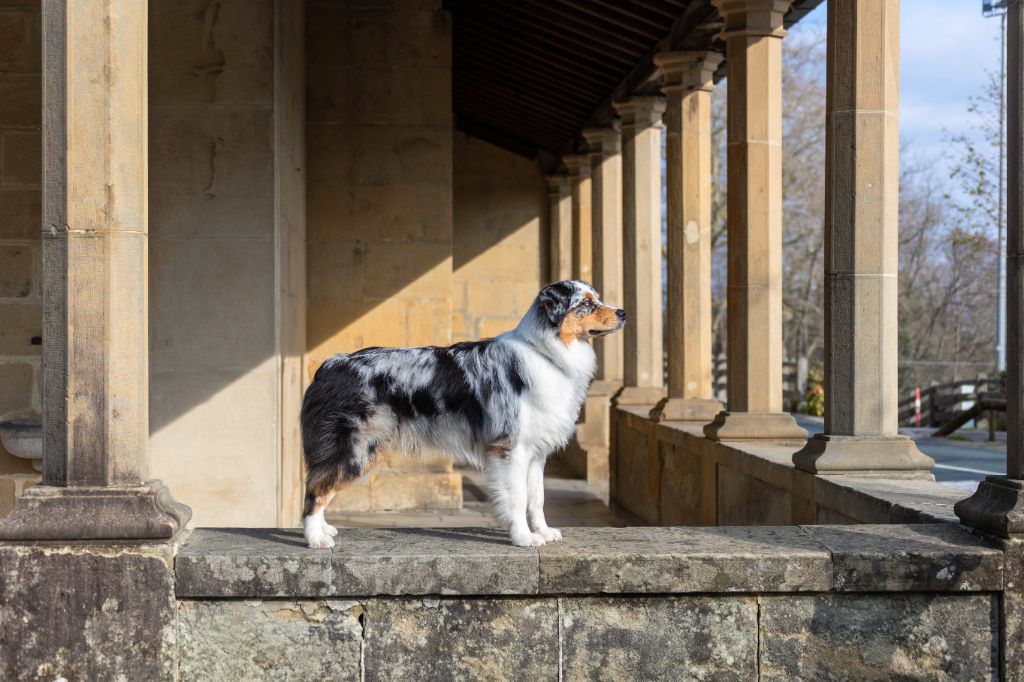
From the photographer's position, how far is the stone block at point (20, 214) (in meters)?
6.80

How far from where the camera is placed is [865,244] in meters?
5.63

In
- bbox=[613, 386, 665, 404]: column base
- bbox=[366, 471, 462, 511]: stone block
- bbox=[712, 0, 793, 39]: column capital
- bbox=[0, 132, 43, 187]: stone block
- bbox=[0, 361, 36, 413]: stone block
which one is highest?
bbox=[712, 0, 793, 39]: column capital

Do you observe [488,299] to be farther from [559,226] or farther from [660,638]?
[660,638]

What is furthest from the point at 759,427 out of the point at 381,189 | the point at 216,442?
the point at 381,189

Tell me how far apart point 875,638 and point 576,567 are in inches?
41.6

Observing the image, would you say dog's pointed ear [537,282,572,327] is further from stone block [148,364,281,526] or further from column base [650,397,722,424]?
column base [650,397,722,424]

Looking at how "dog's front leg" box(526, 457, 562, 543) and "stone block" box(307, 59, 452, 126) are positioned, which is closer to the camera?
"dog's front leg" box(526, 457, 562, 543)

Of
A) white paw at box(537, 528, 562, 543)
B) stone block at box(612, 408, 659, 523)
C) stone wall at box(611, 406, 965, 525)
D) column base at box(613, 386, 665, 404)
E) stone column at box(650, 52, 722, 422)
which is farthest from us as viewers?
column base at box(613, 386, 665, 404)

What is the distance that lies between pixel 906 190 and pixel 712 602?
3689cm

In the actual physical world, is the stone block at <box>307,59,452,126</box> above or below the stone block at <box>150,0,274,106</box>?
above

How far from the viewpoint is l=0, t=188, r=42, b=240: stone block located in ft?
22.3

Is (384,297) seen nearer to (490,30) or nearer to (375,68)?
(375,68)

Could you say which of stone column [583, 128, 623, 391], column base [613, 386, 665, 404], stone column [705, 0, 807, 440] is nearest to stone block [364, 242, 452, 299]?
column base [613, 386, 665, 404]

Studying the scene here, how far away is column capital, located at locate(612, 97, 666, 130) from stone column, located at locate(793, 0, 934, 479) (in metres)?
6.12
